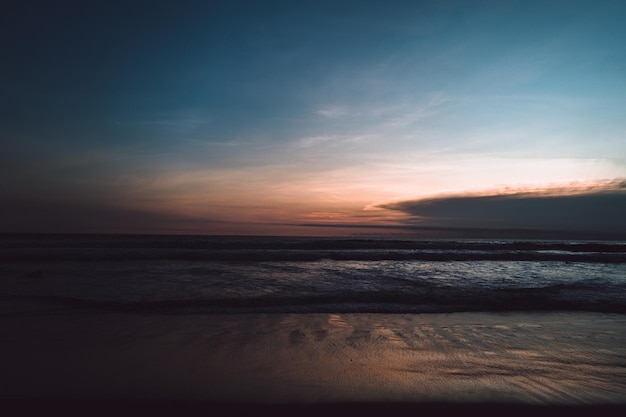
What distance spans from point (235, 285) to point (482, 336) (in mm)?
6374

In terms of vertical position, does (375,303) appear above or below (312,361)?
→ below

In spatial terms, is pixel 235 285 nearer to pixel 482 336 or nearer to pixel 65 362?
pixel 65 362

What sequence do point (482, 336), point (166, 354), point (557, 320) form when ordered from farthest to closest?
1. point (557, 320)
2. point (482, 336)
3. point (166, 354)

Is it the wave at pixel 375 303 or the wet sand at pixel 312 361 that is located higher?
the wet sand at pixel 312 361

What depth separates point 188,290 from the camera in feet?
Result: 27.6

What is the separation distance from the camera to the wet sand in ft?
10.00

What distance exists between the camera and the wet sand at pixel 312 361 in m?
3.05

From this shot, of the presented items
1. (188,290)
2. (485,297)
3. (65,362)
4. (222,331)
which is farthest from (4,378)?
(485,297)

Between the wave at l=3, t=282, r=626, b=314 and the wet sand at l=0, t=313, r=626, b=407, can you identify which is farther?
the wave at l=3, t=282, r=626, b=314

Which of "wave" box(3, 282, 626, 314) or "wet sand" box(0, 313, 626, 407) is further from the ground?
"wet sand" box(0, 313, 626, 407)

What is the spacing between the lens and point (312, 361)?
12.6 ft

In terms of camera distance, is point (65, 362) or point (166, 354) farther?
point (166, 354)

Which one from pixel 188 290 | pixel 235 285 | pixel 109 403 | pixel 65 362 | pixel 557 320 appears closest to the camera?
pixel 109 403

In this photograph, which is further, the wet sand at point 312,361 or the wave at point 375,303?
the wave at point 375,303
